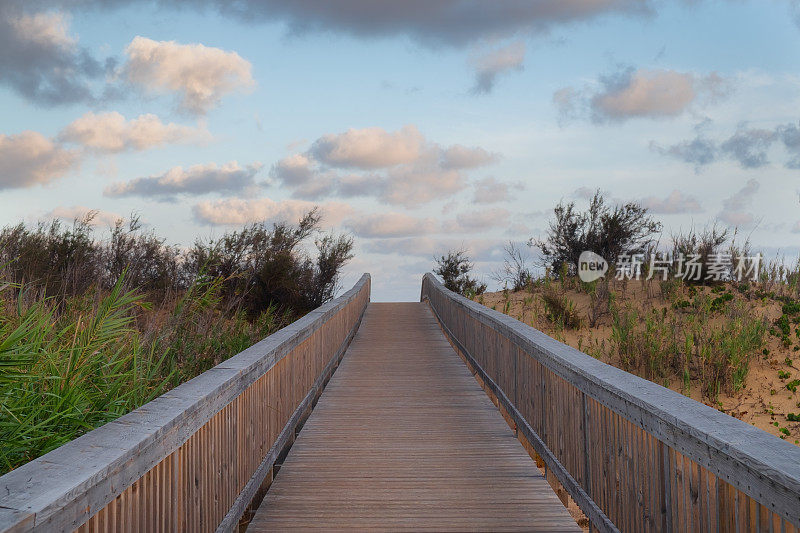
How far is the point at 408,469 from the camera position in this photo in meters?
5.75

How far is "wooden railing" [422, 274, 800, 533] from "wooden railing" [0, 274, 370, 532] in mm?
2320

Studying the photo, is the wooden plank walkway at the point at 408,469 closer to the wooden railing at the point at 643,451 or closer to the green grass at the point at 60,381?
the wooden railing at the point at 643,451

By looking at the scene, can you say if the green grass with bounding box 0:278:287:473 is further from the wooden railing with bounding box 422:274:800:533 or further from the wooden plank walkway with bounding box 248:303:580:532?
the wooden railing with bounding box 422:274:800:533

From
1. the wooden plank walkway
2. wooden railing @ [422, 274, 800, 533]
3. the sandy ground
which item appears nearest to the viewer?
wooden railing @ [422, 274, 800, 533]

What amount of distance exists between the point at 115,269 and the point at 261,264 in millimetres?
4829

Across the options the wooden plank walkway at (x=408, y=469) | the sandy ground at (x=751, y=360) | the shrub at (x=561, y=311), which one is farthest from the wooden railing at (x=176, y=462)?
the shrub at (x=561, y=311)

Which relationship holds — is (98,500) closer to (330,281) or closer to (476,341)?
(476,341)

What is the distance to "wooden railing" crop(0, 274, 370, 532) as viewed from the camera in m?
2.16

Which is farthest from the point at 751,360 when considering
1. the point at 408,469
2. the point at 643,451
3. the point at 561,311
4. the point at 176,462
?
the point at 176,462

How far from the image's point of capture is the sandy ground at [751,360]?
11516mm

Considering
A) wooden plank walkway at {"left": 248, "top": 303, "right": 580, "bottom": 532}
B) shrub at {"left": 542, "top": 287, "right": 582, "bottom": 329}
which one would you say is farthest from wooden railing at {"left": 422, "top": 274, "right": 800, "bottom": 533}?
shrub at {"left": 542, "top": 287, "right": 582, "bottom": 329}

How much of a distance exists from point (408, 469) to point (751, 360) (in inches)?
402

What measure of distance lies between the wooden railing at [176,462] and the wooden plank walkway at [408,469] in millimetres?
380

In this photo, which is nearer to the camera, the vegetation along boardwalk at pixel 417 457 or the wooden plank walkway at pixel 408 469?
the vegetation along boardwalk at pixel 417 457
